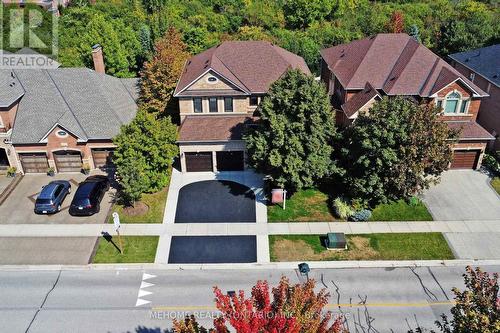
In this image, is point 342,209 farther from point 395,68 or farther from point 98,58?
point 98,58

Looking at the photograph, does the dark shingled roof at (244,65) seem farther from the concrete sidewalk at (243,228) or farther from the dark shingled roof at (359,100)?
the concrete sidewalk at (243,228)

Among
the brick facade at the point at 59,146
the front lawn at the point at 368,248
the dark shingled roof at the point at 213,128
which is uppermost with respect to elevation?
the dark shingled roof at the point at 213,128

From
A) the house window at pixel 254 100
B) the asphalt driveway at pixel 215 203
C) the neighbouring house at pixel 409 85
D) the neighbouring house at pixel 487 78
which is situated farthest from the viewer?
the neighbouring house at pixel 487 78

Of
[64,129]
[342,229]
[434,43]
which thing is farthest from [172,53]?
[434,43]

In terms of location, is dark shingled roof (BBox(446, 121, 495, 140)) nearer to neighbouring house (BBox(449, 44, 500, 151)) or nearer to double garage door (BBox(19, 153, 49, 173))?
neighbouring house (BBox(449, 44, 500, 151))

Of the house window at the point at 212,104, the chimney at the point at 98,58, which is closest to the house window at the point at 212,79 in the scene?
the house window at the point at 212,104

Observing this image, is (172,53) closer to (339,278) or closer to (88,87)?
(88,87)

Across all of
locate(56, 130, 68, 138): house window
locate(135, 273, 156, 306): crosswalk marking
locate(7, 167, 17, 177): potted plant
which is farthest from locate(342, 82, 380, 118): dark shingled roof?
locate(7, 167, 17, 177): potted plant
